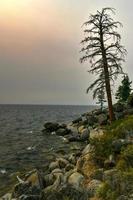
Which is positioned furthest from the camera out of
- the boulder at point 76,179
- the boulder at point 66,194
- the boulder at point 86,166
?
the boulder at point 86,166

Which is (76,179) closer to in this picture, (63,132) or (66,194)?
(66,194)

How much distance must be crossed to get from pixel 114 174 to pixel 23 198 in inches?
139

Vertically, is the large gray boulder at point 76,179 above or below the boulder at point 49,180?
above

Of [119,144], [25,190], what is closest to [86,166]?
[119,144]

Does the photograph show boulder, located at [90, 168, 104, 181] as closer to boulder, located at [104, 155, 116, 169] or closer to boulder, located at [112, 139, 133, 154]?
boulder, located at [104, 155, 116, 169]

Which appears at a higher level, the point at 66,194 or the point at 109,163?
the point at 109,163

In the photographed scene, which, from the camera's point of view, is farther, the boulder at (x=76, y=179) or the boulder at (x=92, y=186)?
the boulder at (x=76, y=179)

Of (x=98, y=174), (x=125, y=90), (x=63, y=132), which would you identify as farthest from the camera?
(x=125, y=90)

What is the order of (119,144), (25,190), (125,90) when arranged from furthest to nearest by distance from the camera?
(125,90) → (119,144) → (25,190)

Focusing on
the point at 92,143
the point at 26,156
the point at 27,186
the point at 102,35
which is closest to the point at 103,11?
the point at 102,35

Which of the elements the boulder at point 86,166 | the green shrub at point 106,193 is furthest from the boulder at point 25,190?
the green shrub at point 106,193

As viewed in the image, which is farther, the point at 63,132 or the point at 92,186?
the point at 63,132

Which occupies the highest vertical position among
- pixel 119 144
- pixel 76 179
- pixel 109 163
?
pixel 119 144

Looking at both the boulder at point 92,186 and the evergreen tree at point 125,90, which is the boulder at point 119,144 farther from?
the evergreen tree at point 125,90
